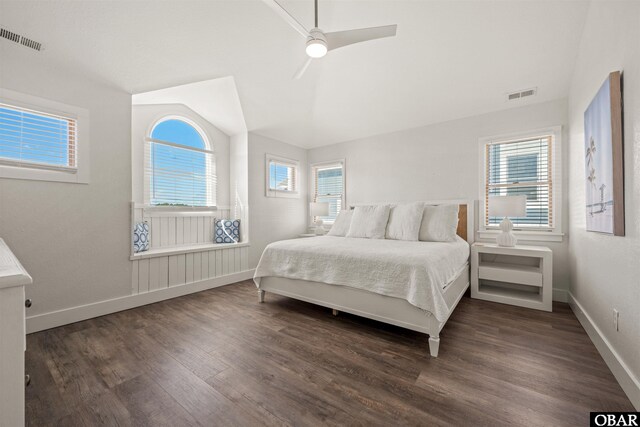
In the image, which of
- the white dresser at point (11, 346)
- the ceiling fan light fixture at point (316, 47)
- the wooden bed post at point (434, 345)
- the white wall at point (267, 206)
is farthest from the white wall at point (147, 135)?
the wooden bed post at point (434, 345)

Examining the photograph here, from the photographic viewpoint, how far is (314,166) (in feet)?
17.2

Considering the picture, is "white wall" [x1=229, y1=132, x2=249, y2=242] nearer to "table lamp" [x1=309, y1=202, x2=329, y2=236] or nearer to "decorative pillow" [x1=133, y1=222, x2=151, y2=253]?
"table lamp" [x1=309, y1=202, x2=329, y2=236]

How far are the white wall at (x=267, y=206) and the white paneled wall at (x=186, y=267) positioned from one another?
1.00 feet

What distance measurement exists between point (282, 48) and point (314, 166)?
2.49 meters

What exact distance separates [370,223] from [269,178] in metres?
2.02

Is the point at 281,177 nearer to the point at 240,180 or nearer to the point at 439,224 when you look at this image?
the point at 240,180

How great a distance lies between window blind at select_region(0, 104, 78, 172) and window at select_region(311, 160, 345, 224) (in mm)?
3567

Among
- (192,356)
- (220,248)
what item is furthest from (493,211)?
(220,248)

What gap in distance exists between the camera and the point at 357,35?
81.0 inches

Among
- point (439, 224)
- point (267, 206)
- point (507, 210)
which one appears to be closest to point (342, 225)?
point (439, 224)

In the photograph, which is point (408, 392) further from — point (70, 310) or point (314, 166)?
point (314, 166)

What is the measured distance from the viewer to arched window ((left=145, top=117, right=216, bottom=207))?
142 inches

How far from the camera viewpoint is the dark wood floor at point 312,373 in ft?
4.38

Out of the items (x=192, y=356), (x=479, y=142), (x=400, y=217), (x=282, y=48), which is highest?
(x=282, y=48)
